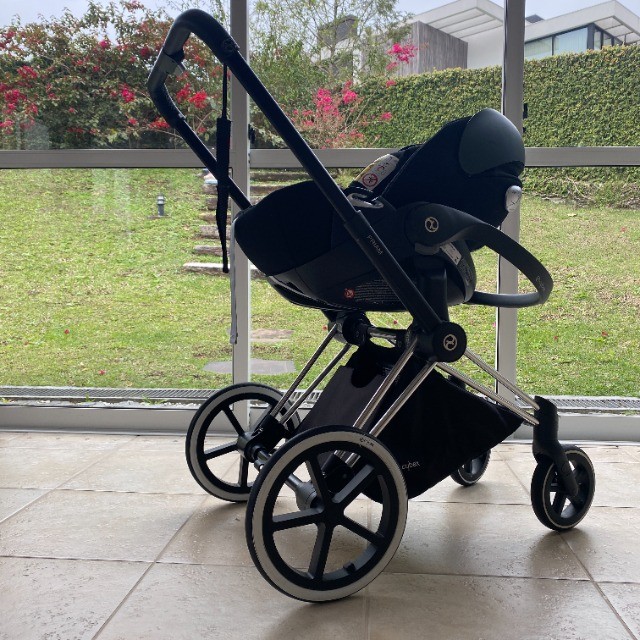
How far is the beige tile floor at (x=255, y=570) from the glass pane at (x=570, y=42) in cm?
154

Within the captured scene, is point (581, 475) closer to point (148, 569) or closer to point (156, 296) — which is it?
point (148, 569)

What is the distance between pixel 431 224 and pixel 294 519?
635 mm

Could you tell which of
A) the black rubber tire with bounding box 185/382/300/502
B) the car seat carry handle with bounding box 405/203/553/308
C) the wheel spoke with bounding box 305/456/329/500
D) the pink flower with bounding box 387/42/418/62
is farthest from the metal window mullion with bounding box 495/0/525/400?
the wheel spoke with bounding box 305/456/329/500

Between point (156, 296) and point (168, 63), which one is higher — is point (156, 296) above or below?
below

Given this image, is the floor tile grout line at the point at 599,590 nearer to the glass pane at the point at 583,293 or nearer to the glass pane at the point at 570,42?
the glass pane at the point at 583,293

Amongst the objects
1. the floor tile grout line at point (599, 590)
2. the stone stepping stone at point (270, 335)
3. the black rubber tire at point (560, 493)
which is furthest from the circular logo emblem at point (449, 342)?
the stone stepping stone at point (270, 335)

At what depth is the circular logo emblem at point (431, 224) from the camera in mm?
1441

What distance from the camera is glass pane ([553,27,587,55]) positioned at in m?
2.70

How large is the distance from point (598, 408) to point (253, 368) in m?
1.39

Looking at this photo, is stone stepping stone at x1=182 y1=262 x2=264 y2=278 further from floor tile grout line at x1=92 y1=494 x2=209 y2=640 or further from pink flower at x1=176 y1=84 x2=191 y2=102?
floor tile grout line at x1=92 y1=494 x2=209 y2=640

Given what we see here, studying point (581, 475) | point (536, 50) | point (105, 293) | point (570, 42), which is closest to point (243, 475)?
point (581, 475)

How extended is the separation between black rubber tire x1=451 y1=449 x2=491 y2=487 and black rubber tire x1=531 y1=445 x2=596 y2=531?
325 millimetres

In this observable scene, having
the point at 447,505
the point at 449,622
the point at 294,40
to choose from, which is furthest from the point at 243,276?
the point at 449,622

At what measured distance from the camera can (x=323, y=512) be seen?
1422mm
